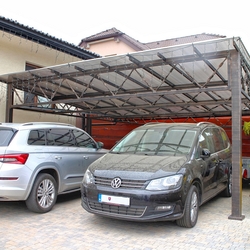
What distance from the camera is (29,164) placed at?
5270mm

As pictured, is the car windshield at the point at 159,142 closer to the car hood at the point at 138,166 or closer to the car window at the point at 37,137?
the car hood at the point at 138,166

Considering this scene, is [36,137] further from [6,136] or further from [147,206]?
[147,206]

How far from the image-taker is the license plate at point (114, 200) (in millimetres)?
4355

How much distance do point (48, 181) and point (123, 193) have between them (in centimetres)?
204

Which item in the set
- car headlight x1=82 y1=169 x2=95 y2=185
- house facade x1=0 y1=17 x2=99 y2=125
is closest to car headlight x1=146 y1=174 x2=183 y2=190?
car headlight x1=82 y1=169 x2=95 y2=185

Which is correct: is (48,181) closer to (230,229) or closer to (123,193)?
(123,193)

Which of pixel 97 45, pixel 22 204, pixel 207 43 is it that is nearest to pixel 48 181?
pixel 22 204

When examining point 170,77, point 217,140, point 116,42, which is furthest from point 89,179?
point 116,42

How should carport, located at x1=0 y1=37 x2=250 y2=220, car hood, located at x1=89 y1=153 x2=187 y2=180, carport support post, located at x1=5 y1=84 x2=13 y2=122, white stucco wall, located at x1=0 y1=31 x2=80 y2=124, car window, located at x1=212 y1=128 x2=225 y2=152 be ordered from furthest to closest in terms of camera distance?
white stucco wall, located at x1=0 y1=31 x2=80 y2=124 < carport support post, located at x1=5 y1=84 x2=13 y2=122 < car window, located at x1=212 y1=128 x2=225 y2=152 < carport, located at x1=0 y1=37 x2=250 y2=220 < car hood, located at x1=89 y1=153 x2=187 y2=180

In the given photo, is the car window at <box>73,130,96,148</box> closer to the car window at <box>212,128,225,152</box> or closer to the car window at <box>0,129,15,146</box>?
the car window at <box>0,129,15,146</box>

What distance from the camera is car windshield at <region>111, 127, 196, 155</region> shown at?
5.39 meters

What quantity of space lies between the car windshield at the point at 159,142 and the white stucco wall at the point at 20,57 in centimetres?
534

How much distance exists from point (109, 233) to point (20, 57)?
7355 mm

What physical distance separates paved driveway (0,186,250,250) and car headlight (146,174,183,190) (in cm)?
74
